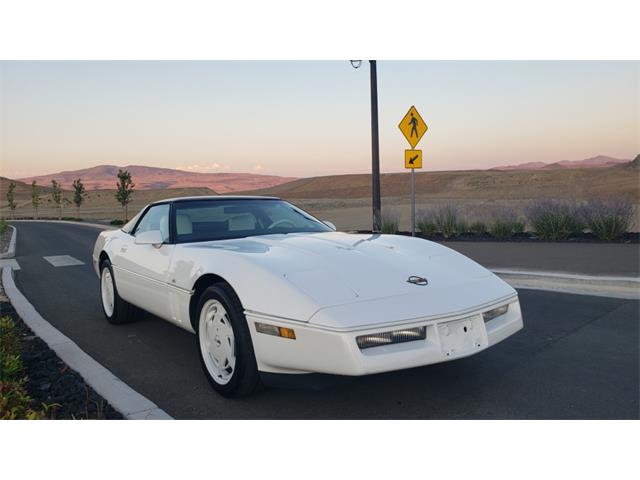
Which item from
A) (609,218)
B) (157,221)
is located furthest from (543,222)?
(157,221)

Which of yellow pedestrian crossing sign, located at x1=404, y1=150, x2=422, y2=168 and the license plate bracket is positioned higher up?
yellow pedestrian crossing sign, located at x1=404, y1=150, x2=422, y2=168

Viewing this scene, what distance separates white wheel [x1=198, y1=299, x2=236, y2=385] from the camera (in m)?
3.51

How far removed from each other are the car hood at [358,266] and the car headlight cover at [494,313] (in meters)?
0.09

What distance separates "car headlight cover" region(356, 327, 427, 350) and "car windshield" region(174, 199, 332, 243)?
1877 mm

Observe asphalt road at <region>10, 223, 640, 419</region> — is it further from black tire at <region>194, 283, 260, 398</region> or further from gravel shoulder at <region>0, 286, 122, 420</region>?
gravel shoulder at <region>0, 286, 122, 420</region>

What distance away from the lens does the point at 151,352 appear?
4711 millimetres

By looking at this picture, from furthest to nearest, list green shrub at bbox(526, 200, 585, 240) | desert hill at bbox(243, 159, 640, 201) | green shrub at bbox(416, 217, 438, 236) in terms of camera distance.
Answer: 1. desert hill at bbox(243, 159, 640, 201)
2. green shrub at bbox(416, 217, 438, 236)
3. green shrub at bbox(526, 200, 585, 240)

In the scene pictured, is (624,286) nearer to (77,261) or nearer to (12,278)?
(12,278)

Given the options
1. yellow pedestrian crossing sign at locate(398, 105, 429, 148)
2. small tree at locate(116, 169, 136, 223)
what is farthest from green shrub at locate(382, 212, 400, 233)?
small tree at locate(116, 169, 136, 223)

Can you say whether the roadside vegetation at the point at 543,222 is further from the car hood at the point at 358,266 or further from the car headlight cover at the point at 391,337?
the car headlight cover at the point at 391,337

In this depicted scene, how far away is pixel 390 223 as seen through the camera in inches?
572

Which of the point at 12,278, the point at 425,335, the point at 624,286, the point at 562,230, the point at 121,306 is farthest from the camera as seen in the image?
the point at 562,230
